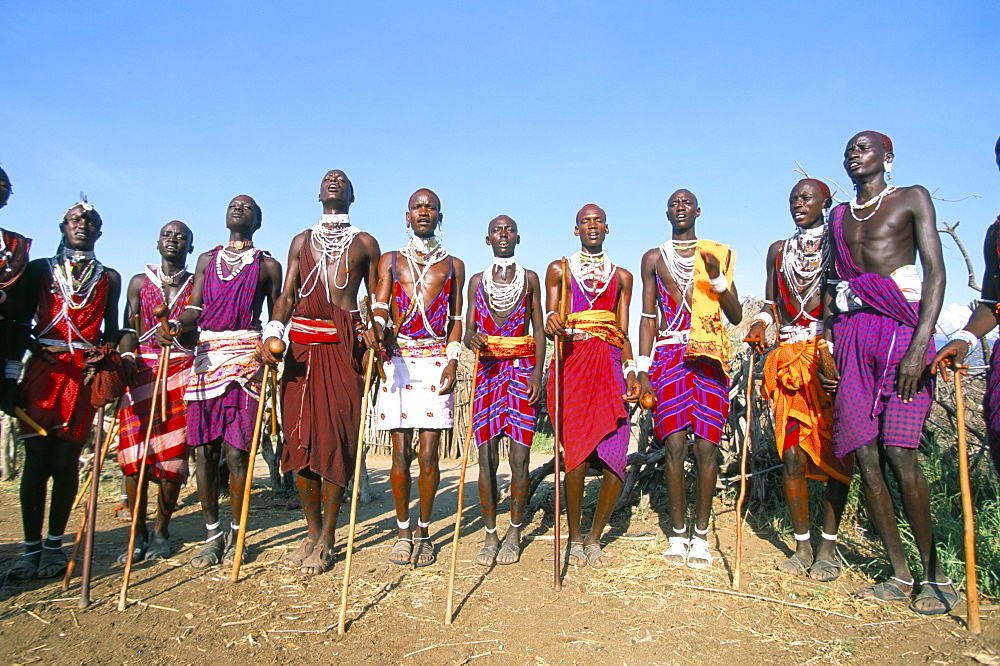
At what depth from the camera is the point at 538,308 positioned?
15.7 ft

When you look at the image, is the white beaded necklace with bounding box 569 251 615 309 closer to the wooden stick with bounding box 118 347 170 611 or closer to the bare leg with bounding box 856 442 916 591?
the bare leg with bounding box 856 442 916 591

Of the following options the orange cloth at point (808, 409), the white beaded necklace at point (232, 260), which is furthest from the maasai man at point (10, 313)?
the orange cloth at point (808, 409)

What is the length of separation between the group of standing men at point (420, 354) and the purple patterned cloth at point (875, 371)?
75 millimetres

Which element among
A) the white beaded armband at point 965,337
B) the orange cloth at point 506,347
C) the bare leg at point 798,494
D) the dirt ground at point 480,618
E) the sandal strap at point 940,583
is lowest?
the dirt ground at point 480,618

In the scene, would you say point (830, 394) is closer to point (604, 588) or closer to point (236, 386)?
point (604, 588)

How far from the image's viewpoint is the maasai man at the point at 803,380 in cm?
416

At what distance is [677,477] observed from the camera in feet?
14.6

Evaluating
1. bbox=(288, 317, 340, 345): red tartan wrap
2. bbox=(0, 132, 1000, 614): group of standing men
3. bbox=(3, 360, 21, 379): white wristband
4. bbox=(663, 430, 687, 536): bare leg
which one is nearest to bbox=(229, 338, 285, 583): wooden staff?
bbox=(0, 132, 1000, 614): group of standing men

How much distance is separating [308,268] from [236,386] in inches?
38.0

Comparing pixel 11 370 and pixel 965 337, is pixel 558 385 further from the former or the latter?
pixel 11 370

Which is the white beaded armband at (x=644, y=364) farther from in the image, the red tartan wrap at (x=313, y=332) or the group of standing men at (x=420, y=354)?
the red tartan wrap at (x=313, y=332)

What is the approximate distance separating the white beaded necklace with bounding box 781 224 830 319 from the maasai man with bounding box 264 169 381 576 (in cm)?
287

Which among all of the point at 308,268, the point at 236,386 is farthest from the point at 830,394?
the point at 236,386

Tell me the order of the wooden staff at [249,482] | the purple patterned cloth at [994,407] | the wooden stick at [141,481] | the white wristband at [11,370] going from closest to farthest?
the purple patterned cloth at [994,407]
the wooden stick at [141,481]
the wooden staff at [249,482]
the white wristband at [11,370]
